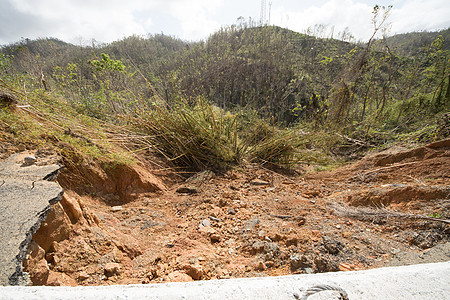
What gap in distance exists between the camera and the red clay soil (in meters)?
1.14

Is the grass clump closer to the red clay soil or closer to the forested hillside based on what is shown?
the forested hillside

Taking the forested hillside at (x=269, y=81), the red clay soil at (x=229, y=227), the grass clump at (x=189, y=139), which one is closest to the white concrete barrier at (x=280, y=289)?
the red clay soil at (x=229, y=227)

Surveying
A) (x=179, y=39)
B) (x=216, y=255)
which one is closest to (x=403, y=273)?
(x=216, y=255)

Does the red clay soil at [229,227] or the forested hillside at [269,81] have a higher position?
the forested hillside at [269,81]

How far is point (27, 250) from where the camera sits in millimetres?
922

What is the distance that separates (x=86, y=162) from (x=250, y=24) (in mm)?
19089

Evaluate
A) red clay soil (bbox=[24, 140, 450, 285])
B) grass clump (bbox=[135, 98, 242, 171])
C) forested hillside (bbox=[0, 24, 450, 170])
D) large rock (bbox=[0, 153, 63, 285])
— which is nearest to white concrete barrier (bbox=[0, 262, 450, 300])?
large rock (bbox=[0, 153, 63, 285])

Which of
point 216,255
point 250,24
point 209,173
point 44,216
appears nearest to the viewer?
point 44,216

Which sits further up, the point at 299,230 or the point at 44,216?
the point at 44,216

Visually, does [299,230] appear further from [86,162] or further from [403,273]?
[86,162]

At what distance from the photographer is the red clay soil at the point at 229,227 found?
114 centimetres

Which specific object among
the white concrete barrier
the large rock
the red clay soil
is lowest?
the red clay soil

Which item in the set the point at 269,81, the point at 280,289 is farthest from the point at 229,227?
the point at 269,81

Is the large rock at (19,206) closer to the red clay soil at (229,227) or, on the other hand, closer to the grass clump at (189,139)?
the red clay soil at (229,227)
